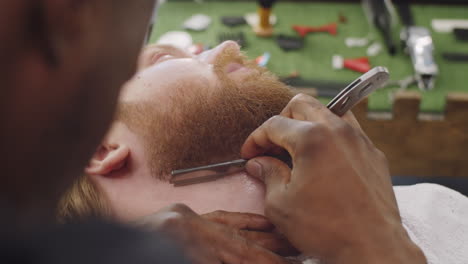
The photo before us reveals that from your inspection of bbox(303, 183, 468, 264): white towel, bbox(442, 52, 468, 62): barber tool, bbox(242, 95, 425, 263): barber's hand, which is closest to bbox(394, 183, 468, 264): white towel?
bbox(303, 183, 468, 264): white towel

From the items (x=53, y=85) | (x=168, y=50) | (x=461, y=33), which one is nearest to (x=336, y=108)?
(x=168, y=50)

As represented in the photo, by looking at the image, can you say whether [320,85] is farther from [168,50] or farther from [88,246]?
[88,246]

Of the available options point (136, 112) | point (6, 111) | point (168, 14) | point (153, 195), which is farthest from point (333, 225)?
point (168, 14)

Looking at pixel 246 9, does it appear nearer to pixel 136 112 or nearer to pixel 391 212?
pixel 136 112

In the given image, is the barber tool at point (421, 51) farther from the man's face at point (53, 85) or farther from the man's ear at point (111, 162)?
the man's face at point (53, 85)

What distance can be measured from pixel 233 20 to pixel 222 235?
5.19 feet

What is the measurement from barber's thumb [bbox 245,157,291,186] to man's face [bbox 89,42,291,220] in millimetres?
34

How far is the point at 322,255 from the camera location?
0.85 meters

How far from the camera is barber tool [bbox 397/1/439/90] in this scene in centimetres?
197

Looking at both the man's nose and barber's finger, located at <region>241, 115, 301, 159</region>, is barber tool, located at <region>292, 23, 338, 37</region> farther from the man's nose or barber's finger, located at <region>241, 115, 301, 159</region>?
barber's finger, located at <region>241, 115, 301, 159</region>

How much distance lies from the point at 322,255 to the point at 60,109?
0.55 meters

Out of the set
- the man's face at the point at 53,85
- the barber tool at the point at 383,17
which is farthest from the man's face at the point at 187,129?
the barber tool at the point at 383,17

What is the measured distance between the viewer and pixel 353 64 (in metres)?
2.06

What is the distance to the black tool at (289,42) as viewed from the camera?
216 cm
